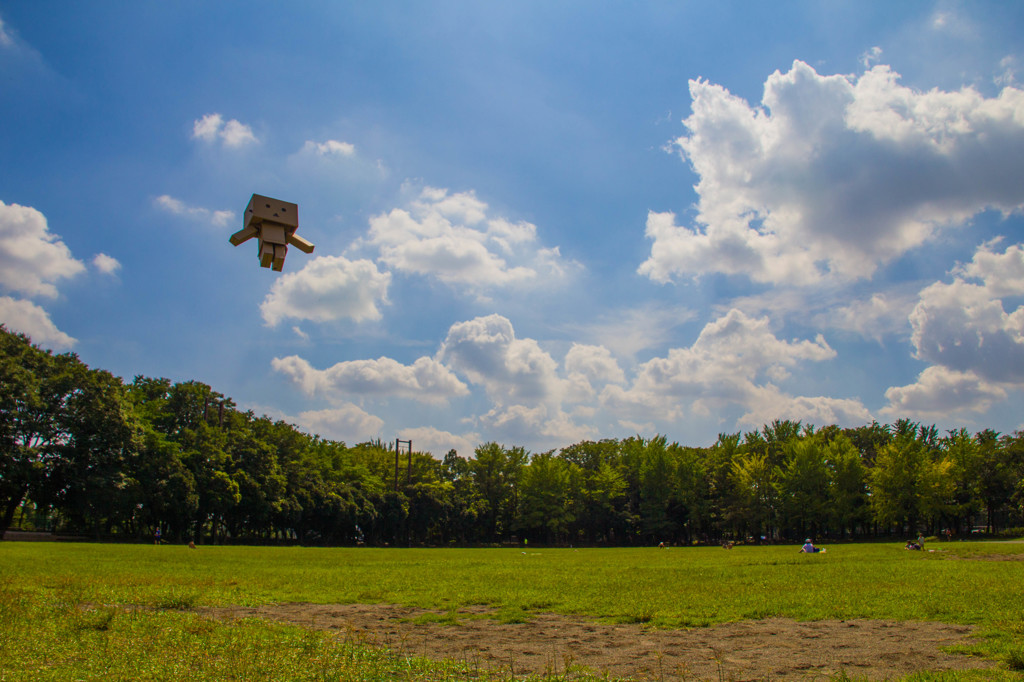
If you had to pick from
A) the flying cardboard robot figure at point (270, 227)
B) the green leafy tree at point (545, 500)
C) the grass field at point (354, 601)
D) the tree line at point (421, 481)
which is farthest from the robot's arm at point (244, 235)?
the green leafy tree at point (545, 500)

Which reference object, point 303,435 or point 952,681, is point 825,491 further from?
point 952,681

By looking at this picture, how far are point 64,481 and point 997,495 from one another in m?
104

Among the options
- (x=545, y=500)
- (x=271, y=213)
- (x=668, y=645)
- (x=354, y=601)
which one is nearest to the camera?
(x=271, y=213)

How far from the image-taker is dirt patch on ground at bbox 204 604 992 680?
7969mm

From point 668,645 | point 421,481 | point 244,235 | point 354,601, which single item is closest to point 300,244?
point 244,235

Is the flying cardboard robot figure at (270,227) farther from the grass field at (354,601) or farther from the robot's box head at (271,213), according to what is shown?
the grass field at (354,601)

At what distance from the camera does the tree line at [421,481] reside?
180 feet

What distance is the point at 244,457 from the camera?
68.1 m

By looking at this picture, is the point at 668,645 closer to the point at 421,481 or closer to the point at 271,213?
the point at 271,213

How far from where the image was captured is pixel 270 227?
353 centimetres

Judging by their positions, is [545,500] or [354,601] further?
[545,500]

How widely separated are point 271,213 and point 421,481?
92547mm

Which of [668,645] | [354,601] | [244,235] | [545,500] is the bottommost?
[545,500]

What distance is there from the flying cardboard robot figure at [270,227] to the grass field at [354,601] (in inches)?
230
